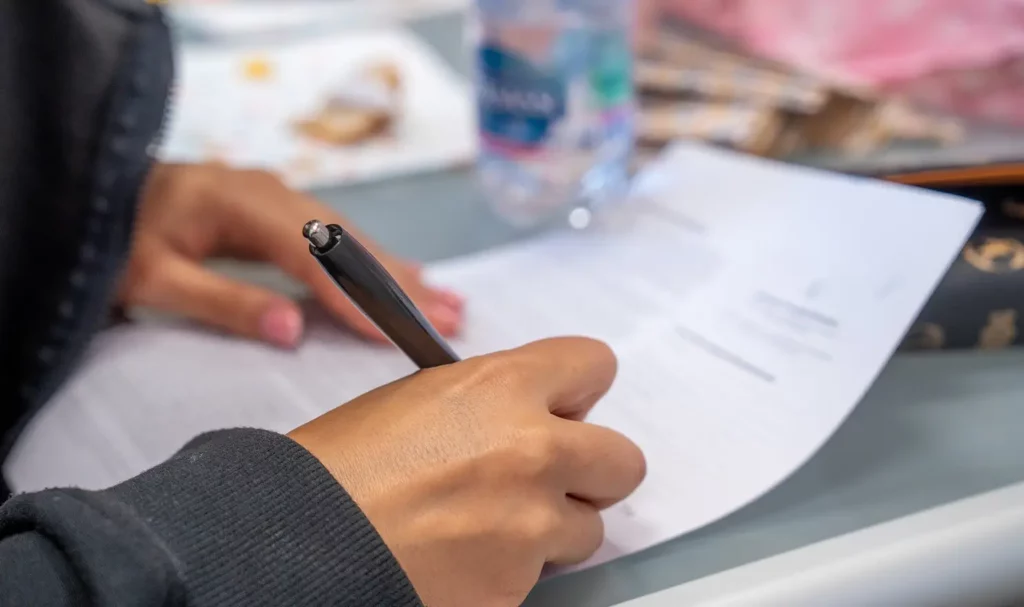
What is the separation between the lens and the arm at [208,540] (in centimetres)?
28

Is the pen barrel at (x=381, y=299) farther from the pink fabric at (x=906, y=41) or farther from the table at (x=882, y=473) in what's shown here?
the pink fabric at (x=906, y=41)

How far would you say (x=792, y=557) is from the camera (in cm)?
35

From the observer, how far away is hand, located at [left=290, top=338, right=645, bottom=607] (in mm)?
321

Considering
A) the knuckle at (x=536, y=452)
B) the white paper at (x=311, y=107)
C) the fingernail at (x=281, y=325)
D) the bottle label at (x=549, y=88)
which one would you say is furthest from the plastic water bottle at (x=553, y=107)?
the knuckle at (x=536, y=452)

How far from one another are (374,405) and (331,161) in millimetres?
438

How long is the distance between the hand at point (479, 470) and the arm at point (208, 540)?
0.05 feet

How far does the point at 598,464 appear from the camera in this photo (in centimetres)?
36

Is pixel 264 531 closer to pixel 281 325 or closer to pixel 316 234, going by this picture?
pixel 316 234

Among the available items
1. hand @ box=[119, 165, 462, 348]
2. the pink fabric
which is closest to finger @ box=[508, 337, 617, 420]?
hand @ box=[119, 165, 462, 348]

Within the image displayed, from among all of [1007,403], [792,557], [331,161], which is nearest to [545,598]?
[792,557]

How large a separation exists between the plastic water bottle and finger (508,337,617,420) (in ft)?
0.83

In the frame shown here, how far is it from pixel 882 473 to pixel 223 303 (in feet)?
1.15

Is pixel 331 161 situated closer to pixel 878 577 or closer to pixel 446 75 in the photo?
pixel 446 75

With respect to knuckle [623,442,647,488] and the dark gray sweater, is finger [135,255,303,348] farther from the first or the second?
knuckle [623,442,647,488]
